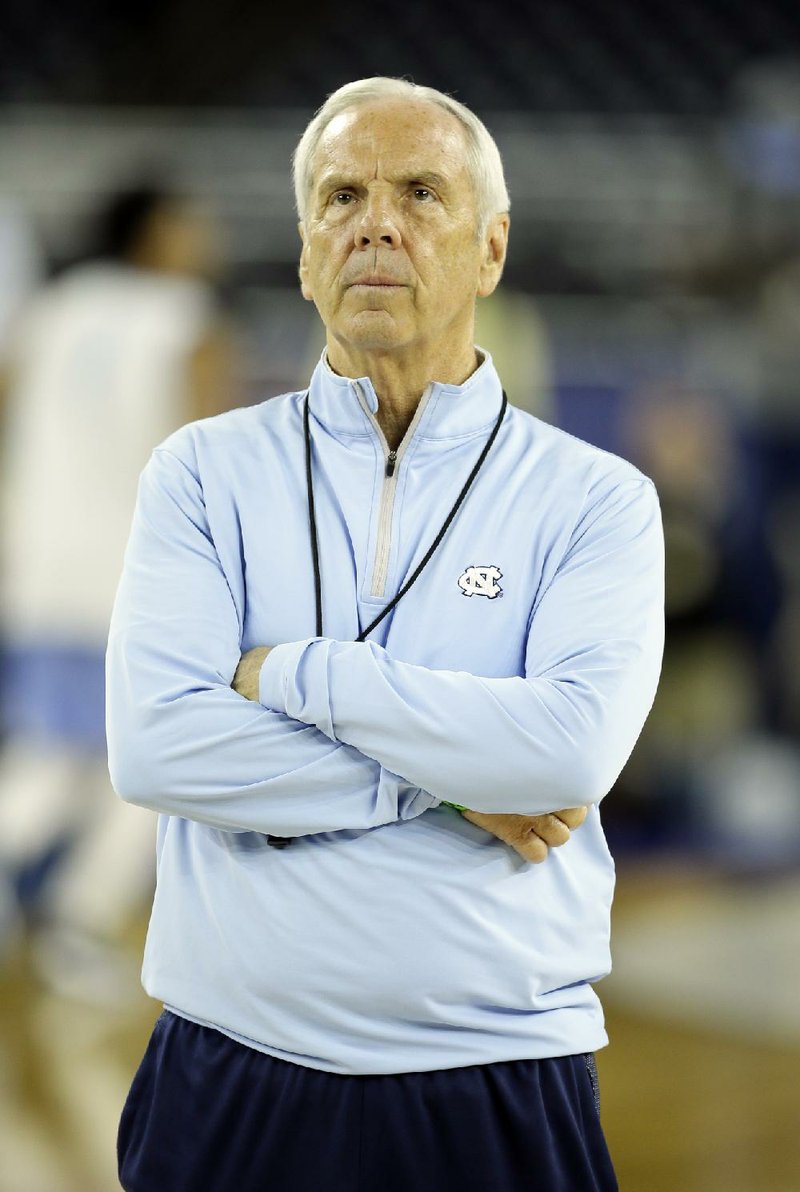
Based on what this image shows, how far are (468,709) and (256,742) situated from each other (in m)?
0.20

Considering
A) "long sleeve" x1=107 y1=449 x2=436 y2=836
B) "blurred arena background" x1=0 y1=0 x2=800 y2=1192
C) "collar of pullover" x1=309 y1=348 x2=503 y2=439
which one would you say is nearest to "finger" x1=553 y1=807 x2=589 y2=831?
"long sleeve" x1=107 y1=449 x2=436 y2=836

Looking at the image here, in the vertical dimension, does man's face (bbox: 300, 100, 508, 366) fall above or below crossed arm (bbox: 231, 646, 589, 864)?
above

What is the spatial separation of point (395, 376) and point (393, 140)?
223 mm

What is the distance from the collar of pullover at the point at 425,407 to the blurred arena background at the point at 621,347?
1633 mm

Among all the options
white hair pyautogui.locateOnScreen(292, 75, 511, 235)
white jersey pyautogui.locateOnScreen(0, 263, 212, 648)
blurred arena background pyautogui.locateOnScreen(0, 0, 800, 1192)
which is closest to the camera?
white hair pyautogui.locateOnScreen(292, 75, 511, 235)

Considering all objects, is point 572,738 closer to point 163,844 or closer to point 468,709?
point 468,709

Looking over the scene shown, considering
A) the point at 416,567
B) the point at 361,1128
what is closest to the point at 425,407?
the point at 416,567

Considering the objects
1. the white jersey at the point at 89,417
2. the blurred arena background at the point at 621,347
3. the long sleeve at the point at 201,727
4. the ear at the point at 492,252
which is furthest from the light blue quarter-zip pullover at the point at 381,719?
the white jersey at the point at 89,417

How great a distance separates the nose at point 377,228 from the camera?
158cm

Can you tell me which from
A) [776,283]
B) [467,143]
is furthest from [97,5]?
[467,143]

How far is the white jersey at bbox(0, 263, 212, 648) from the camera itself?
150 inches

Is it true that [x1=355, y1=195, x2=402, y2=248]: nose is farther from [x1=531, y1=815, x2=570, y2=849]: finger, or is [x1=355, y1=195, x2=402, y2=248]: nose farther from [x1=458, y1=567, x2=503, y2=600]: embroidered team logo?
[x1=531, y1=815, x2=570, y2=849]: finger

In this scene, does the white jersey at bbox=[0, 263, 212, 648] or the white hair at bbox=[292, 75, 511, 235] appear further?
the white jersey at bbox=[0, 263, 212, 648]

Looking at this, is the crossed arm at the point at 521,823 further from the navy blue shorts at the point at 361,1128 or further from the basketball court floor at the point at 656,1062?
the basketball court floor at the point at 656,1062
